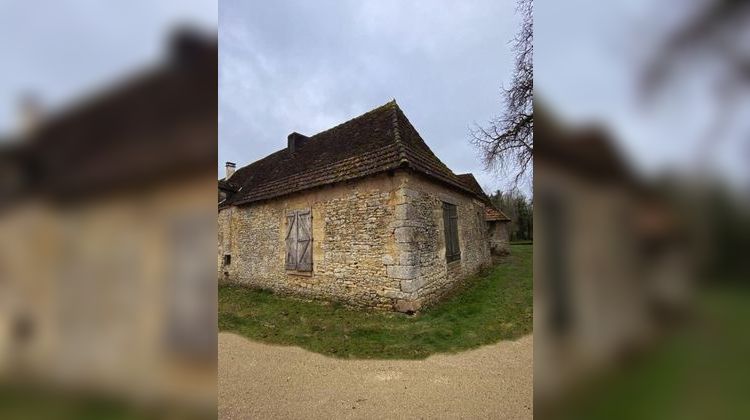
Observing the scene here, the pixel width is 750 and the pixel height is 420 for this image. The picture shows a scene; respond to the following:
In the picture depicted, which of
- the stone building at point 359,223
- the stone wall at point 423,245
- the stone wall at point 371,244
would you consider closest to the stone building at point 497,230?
the stone building at point 359,223

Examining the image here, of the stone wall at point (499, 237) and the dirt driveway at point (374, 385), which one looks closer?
the dirt driveway at point (374, 385)

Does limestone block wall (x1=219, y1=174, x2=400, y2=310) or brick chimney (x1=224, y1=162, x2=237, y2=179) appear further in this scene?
brick chimney (x1=224, y1=162, x2=237, y2=179)

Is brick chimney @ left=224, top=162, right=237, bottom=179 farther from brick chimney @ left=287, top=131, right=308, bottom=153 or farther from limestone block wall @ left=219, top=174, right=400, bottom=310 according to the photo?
limestone block wall @ left=219, top=174, right=400, bottom=310

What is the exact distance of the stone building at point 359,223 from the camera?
7934 mm

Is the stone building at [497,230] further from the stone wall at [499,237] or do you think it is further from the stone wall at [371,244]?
the stone wall at [371,244]

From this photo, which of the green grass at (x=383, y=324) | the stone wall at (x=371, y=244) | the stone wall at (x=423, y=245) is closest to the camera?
the green grass at (x=383, y=324)

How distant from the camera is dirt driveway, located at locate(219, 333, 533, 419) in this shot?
374 centimetres

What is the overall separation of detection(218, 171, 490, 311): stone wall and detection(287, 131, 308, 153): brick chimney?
3323mm

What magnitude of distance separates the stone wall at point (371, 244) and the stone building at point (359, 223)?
0.08 ft

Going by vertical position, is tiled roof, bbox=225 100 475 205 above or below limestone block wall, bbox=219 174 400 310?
above
